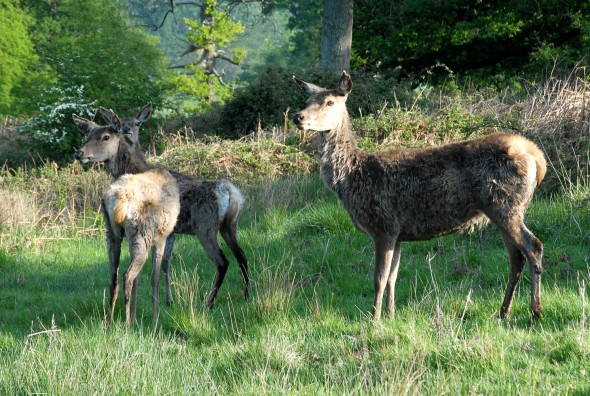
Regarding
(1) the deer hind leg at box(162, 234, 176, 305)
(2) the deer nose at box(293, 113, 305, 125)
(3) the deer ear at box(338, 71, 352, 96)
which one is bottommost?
(1) the deer hind leg at box(162, 234, 176, 305)

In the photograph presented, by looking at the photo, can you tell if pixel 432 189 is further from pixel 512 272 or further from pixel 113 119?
pixel 113 119

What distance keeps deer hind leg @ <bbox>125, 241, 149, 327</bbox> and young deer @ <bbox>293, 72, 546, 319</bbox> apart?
2179 mm

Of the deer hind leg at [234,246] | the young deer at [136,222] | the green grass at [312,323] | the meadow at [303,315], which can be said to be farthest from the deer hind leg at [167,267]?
the young deer at [136,222]

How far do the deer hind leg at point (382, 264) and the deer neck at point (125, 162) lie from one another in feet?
Answer: 12.6

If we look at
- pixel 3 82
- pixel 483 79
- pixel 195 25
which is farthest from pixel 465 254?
pixel 195 25

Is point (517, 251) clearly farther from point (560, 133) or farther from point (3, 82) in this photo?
point (3, 82)

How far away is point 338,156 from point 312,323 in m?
2.03

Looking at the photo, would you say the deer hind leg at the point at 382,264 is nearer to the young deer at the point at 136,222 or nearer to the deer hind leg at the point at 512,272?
the deer hind leg at the point at 512,272

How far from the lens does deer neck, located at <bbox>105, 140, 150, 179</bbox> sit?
9.95 meters

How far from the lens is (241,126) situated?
2036cm

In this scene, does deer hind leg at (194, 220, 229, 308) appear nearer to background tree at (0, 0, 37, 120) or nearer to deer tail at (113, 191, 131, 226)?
deer tail at (113, 191, 131, 226)

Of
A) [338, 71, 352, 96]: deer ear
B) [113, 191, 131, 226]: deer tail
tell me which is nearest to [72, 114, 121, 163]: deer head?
[113, 191, 131, 226]: deer tail

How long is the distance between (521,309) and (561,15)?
52.1 ft

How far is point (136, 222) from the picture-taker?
790 centimetres
